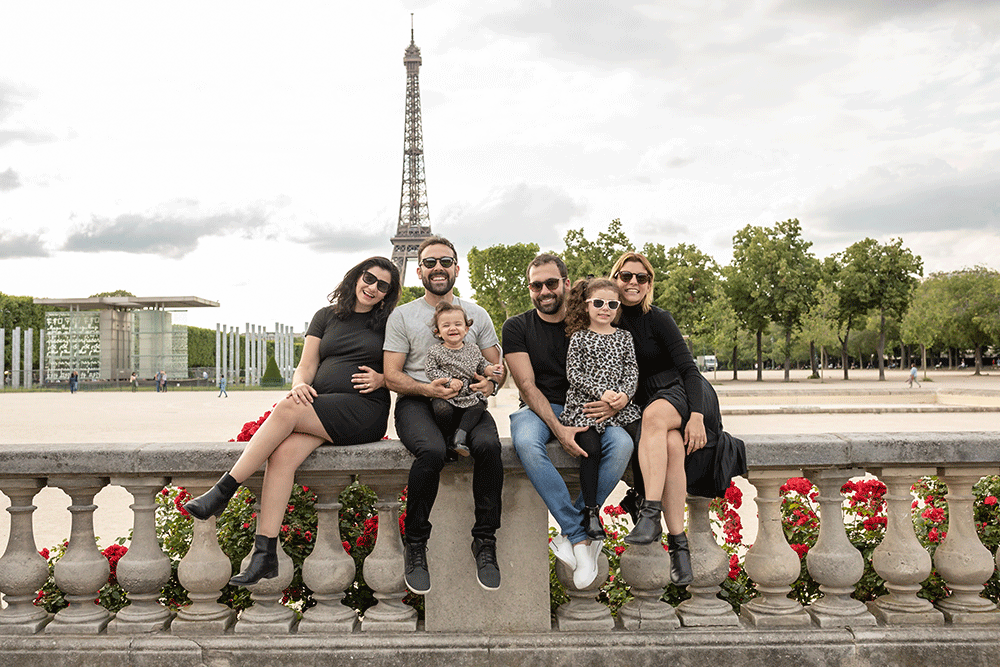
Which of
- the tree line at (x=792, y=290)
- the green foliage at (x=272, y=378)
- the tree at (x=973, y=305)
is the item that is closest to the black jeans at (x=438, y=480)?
the tree line at (x=792, y=290)

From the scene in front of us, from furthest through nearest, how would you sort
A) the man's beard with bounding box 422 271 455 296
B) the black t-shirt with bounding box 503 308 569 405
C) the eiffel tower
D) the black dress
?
the eiffel tower → the man's beard with bounding box 422 271 455 296 → the black t-shirt with bounding box 503 308 569 405 → the black dress

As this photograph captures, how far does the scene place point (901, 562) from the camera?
3.11 metres

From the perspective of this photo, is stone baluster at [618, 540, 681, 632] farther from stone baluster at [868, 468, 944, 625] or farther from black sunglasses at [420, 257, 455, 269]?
black sunglasses at [420, 257, 455, 269]

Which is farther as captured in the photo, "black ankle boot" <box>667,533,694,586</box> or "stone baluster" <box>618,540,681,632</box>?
A: "stone baluster" <box>618,540,681,632</box>

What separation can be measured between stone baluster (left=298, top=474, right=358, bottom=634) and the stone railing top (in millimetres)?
106

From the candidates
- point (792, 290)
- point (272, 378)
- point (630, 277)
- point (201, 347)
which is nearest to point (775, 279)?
point (792, 290)

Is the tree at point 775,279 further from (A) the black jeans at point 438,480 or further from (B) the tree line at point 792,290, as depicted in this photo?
(A) the black jeans at point 438,480

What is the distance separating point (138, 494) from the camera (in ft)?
10.4

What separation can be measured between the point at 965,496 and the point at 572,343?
1.76m

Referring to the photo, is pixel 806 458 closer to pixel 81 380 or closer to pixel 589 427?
pixel 589 427

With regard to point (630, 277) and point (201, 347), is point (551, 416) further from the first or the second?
point (201, 347)

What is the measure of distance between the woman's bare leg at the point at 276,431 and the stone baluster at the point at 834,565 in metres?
2.12

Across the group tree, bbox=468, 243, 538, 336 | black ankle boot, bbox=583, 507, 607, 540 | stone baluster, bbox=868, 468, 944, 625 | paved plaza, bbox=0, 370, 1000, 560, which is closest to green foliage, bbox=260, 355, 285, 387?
tree, bbox=468, 243, 538, 336

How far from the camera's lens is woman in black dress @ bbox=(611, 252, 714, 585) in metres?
3.04
